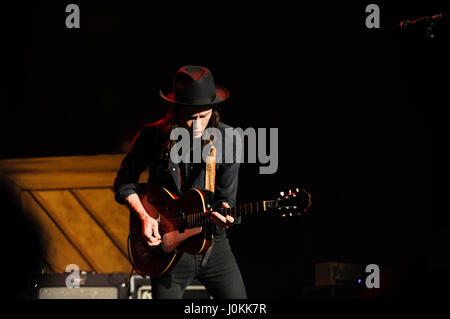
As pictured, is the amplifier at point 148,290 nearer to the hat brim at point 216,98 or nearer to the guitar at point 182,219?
the guitar at point 182,219

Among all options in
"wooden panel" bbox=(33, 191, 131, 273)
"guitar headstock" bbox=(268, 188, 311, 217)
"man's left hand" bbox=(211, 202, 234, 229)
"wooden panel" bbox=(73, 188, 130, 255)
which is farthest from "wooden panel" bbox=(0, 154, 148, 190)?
"guitar headstock" bbox=(268, 188, 311, 217)

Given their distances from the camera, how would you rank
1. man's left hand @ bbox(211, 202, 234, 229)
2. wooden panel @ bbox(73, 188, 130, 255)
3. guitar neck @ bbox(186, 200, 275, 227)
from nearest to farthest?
man's left hand @ bbox(211, 202, 234, 229), guitar neck @ bbox(186, 200, 275, 227), wooden panel @ bbox(73, 188, 130, 255)

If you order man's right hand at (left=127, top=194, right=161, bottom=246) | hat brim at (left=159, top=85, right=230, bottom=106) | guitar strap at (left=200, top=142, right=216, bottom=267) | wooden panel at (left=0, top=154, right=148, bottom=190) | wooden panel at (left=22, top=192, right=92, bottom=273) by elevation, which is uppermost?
hat brim at (left=159, top=85, right=230, bottom=106)

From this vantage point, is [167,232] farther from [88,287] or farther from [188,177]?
[88,287]

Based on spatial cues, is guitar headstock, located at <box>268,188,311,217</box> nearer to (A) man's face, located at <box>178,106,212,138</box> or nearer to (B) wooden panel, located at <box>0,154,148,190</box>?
(A) man's face, located at <box>178,106,212,138</box>

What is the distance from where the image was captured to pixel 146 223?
401cm

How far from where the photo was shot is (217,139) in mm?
4086

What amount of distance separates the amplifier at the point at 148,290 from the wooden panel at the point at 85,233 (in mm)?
2000

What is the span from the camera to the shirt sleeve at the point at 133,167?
4117 millimetres

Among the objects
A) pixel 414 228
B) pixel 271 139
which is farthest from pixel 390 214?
pixel 271 139

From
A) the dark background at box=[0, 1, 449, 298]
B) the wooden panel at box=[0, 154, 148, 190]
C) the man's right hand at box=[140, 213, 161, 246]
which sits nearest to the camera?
the man's right hand at box=[140, 213, 161, 246]

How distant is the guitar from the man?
0.19ft

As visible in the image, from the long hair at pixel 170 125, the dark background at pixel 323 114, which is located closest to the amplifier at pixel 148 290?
the dark background at pixel 323 114

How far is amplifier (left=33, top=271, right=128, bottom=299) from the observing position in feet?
20.6
